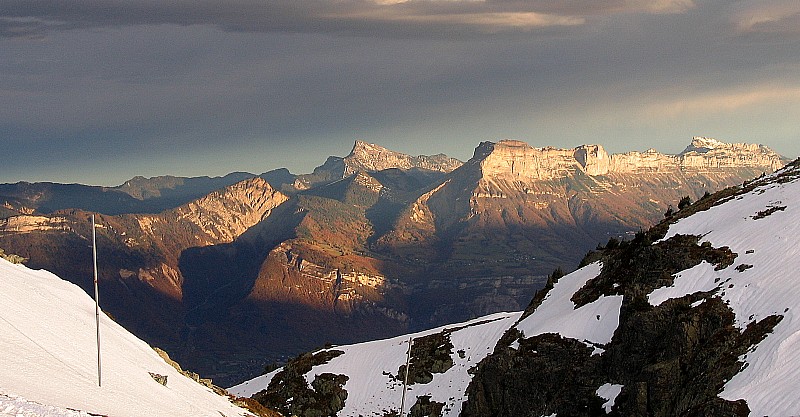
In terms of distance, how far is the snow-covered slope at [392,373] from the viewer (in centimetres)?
9800

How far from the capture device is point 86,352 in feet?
129

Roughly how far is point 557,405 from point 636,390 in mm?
12052

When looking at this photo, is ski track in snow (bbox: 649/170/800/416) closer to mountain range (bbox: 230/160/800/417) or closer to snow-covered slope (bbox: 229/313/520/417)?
mountain range (bbox: 230/160/800/417)

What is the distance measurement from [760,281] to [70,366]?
60.2 metres

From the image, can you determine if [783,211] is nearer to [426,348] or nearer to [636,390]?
[636,390]

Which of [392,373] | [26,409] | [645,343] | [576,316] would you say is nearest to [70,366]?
[26,409]

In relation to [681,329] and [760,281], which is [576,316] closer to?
[681,329]

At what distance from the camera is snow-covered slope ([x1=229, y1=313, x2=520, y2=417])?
98000mm

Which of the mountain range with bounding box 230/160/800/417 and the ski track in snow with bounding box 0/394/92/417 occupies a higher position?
the ski track in snow with bounding box 0/394/92/417

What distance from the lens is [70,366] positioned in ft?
117

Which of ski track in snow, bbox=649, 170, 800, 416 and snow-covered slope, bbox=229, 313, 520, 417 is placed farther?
snow-covered slope, bbox=229, 313, 520, 417

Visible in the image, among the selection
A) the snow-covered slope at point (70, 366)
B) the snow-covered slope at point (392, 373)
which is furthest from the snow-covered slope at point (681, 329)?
the snow-covered slope at point (70, 366)

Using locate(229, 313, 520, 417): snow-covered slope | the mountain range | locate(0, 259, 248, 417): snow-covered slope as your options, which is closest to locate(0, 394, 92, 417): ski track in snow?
locate(0, 259, 248, 417): snow-covered slope

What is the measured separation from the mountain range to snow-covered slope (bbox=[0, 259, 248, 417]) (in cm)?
1648
